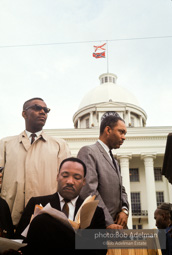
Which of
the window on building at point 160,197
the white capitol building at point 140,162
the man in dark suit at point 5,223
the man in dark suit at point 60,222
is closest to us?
the man in dark suit at point 60,222

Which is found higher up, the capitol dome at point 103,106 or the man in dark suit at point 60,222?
the capitol dome at point 103,106

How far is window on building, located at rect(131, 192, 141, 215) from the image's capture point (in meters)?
31.6

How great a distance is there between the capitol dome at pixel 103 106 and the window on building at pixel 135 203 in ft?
47.8

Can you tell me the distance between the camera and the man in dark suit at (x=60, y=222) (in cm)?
206

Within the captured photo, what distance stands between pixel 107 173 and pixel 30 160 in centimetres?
93

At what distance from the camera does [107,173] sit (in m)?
3.42

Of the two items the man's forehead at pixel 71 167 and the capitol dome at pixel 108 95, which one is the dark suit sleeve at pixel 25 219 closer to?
the man's forehead at pixel 71 167

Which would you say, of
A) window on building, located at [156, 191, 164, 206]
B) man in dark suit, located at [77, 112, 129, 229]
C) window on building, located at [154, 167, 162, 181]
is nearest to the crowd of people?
man in dark suit, located at [77, 112, 129, 229]

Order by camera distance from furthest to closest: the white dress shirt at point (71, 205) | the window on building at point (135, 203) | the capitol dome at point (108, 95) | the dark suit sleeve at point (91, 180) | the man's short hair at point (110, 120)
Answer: the capitol dome at point (108, 95) < the window on building at point (135, 203) < the man's short hair at point (110, 120) < the dark suit sleeve at point (91, 180) < the white dress shirt at point (71, 205)

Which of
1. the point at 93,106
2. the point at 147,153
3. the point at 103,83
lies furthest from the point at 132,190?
the point at 103,83

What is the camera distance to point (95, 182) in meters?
3.25

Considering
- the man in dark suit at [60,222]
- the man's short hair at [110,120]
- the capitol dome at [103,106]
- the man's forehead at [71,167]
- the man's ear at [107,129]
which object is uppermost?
the capitol dome at [103,106]

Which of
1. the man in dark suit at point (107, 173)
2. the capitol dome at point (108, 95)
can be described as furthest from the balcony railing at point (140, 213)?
the man in dark suit at point (107, 173)

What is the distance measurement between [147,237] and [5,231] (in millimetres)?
1381
